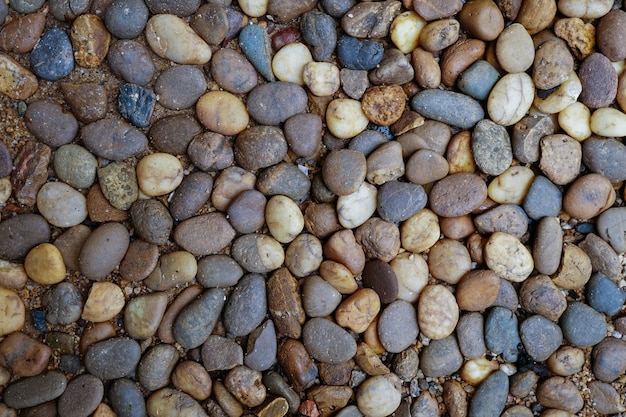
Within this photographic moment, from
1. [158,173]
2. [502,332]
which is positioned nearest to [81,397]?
[158,173]

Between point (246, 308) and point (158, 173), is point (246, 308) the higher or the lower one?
the lower one

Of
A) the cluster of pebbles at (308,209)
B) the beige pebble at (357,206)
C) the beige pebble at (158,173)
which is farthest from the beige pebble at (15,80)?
the beige pebble at (357,206)

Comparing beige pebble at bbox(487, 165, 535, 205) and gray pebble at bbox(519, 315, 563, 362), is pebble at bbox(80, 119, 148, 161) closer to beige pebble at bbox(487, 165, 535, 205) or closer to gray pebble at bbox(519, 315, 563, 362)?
beige pebble at bbox(487, 165, 535, 205)

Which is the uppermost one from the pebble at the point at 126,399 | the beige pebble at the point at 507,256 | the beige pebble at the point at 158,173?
the beige pebble at the point at 158,173

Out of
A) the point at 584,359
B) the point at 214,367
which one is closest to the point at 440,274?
the point at 584,359

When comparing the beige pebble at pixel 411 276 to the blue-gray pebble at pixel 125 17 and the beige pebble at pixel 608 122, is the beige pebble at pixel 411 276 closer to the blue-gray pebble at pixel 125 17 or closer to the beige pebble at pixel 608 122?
the beige pebble at pixel 608 122

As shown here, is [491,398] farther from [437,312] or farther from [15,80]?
[15,80]
